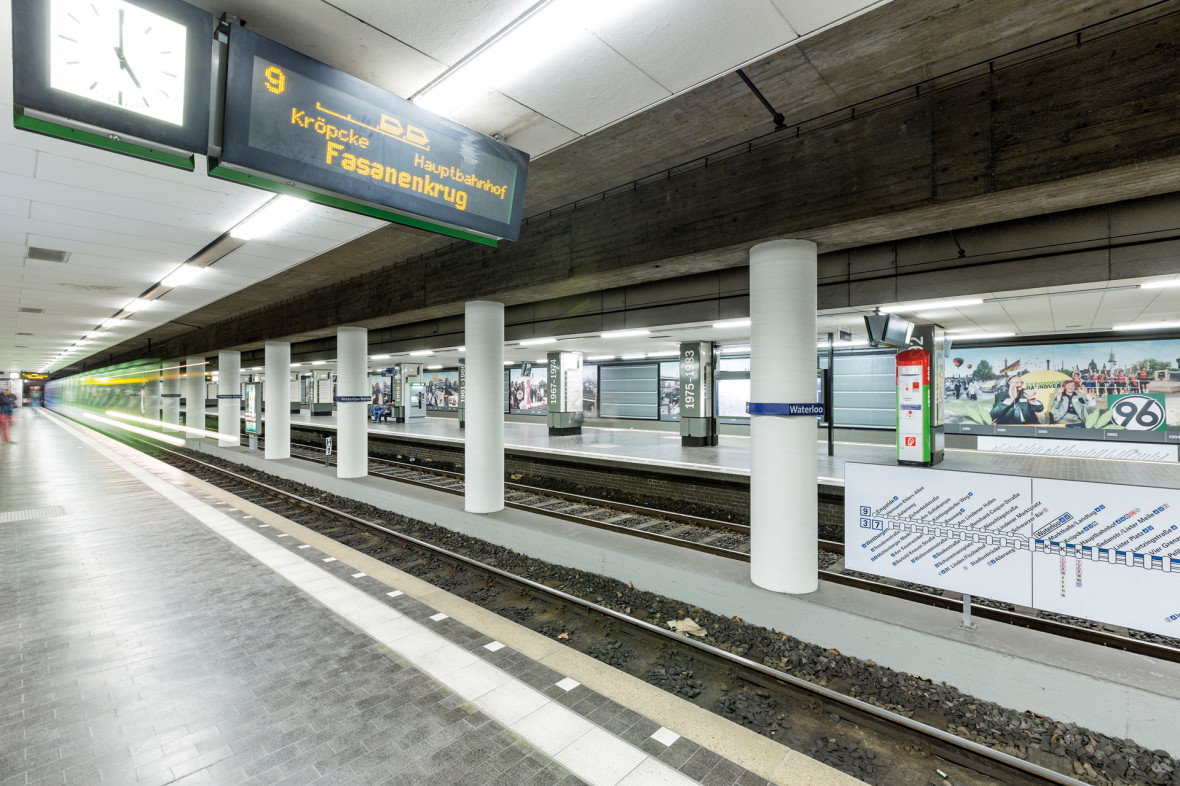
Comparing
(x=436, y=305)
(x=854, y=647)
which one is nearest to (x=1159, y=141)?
(x=854, y=647)

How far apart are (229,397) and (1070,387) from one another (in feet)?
94.1

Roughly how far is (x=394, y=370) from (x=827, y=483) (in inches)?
1076

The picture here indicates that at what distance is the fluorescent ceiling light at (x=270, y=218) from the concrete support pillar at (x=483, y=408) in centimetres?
356

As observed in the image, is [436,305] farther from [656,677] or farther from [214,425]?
[214,425]

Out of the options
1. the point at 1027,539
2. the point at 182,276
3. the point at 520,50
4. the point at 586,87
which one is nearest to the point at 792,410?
the point at 1027,539

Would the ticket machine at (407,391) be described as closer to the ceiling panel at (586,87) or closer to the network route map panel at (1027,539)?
the ceiling panel at (586,87)

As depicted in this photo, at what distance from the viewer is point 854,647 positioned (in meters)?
4.95

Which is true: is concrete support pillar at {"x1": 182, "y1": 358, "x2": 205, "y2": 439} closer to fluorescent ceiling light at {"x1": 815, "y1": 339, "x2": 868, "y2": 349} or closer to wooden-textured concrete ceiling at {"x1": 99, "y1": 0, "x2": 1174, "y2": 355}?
wooden-textured concrete ceiling at {"x1": 99, "y1": 0, "x2": 1174, "y2": 355}

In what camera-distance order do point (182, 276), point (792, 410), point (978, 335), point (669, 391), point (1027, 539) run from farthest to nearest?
point (669, 391) → point (978, 335) → point (182, 276) → point (792, 410) → point (1027, 539)

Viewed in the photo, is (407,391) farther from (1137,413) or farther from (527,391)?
(1137,413)

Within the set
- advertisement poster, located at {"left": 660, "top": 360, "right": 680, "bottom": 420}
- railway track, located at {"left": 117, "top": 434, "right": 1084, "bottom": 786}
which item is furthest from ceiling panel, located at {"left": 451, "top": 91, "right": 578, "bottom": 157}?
advertisement poster, located at {"left": 660, "top": 360, "right": 680, "bottom": 420}

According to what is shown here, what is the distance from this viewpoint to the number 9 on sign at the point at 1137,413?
13.1 metres

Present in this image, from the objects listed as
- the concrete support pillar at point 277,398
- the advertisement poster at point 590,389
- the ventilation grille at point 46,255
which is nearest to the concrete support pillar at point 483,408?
the ventilation grille at point 46,255

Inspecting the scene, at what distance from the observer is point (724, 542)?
8875mm
